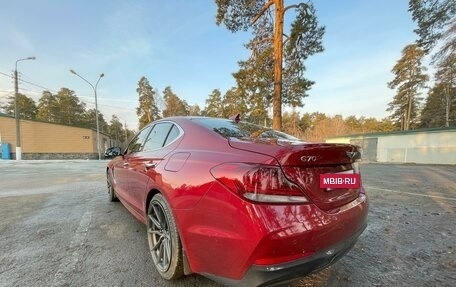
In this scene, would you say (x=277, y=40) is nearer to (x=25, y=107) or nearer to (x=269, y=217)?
(x=269, y=217)

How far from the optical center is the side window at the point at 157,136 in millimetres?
2905

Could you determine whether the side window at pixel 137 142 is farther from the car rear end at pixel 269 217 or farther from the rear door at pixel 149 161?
the car rear end at pixel 269 217

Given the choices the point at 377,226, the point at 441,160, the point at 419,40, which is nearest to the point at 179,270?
the point at 377,226

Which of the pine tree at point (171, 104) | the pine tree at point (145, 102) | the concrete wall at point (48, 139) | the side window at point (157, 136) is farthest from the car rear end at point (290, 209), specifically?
the pine tree at point (171, 104)

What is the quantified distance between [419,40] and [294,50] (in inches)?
354

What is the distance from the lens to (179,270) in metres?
2.09

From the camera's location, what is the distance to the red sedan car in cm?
152

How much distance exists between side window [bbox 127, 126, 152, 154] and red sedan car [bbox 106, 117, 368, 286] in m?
1.38

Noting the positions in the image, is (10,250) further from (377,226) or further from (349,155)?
(377,226)

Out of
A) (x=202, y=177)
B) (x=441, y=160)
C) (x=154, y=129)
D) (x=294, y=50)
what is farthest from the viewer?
(x=441, y=160)

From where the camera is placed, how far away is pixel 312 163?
1.71 meters

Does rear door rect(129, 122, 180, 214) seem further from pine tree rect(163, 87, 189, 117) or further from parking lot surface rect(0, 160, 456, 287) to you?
pine tree rect(163, 87, 189, 117)

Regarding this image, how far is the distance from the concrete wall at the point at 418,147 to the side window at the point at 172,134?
22.7 metres

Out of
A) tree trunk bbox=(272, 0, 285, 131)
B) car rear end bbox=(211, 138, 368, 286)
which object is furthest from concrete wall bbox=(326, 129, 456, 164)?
car rear end bbox=(211, 138, 368, 286)
